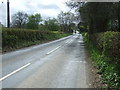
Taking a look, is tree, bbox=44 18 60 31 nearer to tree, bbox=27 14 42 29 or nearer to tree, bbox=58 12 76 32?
tree, bbox=27 14 42 29

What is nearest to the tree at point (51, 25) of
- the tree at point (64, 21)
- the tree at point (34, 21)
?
the tree at point (34, 21)

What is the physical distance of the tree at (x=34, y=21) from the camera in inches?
3894

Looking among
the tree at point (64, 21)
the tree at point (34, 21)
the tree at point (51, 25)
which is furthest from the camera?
the tree at point (64, 21)

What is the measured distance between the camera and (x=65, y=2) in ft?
104

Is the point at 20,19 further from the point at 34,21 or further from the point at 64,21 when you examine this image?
the point at 64,21

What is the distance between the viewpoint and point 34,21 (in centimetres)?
10531

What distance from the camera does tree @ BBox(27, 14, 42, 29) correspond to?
98.9m

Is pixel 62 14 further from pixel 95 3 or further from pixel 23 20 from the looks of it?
pixel 95 3

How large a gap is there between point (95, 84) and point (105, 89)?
103 centimetres

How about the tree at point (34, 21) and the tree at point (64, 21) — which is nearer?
the tree at point (34, 21)

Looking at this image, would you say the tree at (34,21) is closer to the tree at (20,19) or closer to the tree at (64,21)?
the tree at (20,19)

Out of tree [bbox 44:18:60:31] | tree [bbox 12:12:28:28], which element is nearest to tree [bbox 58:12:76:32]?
tree [bbox 44:18:60:31]

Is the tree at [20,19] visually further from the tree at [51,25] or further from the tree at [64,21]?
the tree at [64,21]

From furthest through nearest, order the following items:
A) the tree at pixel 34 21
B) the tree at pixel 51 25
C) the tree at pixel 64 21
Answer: the tree at pixel 64 21, the tree at pixel 51 25, the tree at pixel 34 21
